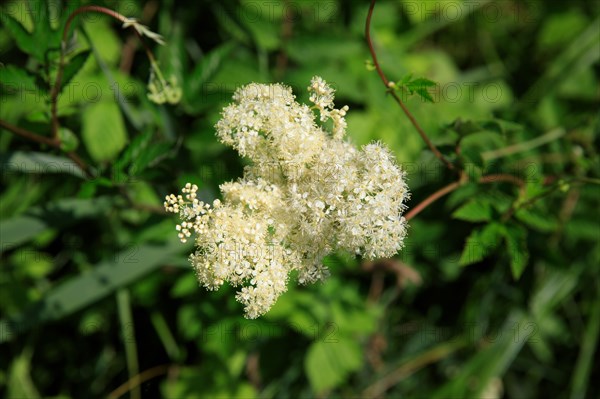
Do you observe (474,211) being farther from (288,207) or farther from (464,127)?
(288,207)

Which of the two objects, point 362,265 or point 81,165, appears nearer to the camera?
point 81,165

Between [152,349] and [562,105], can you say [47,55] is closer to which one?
[152,349]

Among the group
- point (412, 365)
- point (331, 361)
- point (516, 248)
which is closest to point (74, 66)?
point (516, 248)

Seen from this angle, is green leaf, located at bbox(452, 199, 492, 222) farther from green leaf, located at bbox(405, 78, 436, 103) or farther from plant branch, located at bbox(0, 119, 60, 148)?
plant branch, located at bbox(0, 119, 60, 148)

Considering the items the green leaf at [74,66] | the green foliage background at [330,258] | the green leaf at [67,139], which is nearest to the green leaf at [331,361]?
the green foliage background at [330,258]

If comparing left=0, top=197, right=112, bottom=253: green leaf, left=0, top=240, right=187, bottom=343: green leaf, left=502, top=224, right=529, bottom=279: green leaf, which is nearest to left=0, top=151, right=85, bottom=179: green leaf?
left=0, top=197, right=112, bottom=253: green leaf

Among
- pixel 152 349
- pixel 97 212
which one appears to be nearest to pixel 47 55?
pixel 97 212
